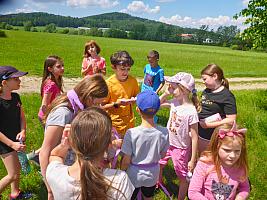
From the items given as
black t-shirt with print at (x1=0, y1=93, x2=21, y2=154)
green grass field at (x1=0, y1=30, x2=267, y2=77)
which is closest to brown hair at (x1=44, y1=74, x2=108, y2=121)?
black t-shirt with print at (x1=0, y1=93, x2=21, y2=154)

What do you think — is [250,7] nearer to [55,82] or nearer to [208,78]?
[208,78]

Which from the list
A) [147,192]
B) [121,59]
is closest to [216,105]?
[121,59]

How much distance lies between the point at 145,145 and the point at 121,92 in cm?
133

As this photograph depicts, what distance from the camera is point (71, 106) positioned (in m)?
3.10

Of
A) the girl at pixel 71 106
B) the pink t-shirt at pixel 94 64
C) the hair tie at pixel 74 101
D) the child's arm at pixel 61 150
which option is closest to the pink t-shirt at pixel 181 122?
the girl at pixel 71 106

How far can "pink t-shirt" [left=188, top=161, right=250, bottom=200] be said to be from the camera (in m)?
3.07

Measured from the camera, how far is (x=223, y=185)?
3074mm

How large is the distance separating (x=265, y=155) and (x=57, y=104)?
4.56m

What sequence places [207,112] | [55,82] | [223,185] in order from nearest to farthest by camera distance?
[223,185], [207,112], [55,82]

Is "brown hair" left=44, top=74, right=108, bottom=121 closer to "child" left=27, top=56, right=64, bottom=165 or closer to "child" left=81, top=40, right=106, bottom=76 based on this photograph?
"child" left=27, top=56, right=64, bottom=165

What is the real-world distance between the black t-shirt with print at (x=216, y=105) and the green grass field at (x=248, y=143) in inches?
43.4

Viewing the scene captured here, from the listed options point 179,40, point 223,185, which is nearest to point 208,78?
point 223,185

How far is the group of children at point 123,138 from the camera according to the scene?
2131 mm

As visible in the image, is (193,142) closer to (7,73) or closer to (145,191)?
(145,191)
